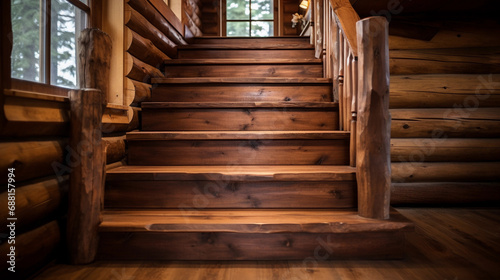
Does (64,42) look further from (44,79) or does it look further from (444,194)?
(444,194)

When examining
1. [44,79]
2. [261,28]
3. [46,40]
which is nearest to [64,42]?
[46,40]

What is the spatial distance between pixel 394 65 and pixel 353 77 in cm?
136

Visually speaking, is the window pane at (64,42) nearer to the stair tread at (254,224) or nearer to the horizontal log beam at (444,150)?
the stair tread at (254,224)

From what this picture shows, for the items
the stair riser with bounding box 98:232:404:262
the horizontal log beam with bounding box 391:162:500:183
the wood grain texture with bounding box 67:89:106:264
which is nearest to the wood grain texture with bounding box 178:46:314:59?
the horizontal log beam with bounding box 391:162:500:183

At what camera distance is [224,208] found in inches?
69.9

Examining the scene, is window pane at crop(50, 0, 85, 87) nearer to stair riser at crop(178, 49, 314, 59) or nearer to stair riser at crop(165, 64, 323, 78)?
stair riser at crop(165, 64, 323, 78)

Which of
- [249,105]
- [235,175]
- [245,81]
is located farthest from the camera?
[245,81]

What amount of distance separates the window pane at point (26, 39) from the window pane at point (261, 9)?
5.70 metres

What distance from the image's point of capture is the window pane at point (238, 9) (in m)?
6.77

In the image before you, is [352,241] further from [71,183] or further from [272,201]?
[71,183]

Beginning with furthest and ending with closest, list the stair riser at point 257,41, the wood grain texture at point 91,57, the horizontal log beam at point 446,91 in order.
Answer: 1. the stair riser at point 257,41
2. the horizontal log beam at point 446,91
3. the wood grain texture at point 91,57

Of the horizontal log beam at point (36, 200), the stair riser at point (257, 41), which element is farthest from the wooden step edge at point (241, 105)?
the stair riser at point (257, 41)

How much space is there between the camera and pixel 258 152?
2078 millimetres

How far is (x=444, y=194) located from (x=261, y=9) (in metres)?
5.41
